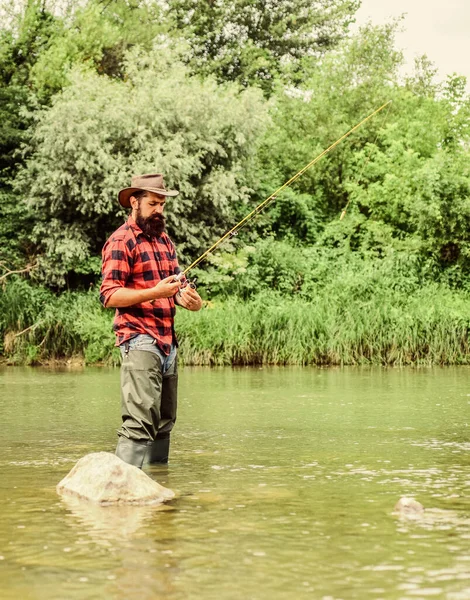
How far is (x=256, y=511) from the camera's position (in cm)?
606

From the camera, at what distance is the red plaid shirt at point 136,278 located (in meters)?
7.01

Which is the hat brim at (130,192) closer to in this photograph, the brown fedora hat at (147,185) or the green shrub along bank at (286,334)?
the brown fedora hat at (147,185)

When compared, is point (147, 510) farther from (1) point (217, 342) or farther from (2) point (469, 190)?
(2) point (469, 190)

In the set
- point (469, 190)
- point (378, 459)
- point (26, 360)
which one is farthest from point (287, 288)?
point (378, 459)

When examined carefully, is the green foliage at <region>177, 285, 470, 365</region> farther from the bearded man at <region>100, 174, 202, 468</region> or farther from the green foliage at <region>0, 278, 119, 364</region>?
the bearded man at <region>100, 174, 202, 468</region>

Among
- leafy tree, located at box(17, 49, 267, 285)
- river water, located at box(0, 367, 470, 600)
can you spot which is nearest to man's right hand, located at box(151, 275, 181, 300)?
river water, located at box(0, 367, 470, 600)

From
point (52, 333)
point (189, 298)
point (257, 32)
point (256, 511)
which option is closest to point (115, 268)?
point (189, 298)

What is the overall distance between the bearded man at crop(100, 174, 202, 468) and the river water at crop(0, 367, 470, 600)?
19.4 inches

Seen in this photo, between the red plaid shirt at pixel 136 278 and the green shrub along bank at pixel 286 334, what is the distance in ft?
45.0

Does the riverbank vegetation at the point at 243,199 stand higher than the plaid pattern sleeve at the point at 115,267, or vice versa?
the riverbank vegetation at the point at 243,199

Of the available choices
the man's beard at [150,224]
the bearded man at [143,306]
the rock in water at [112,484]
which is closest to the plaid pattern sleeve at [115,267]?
the bearded man at [143,306]

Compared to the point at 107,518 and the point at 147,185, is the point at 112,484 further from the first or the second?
the point at 147,185

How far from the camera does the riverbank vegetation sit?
21344 millimetres

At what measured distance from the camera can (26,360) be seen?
22.3m
